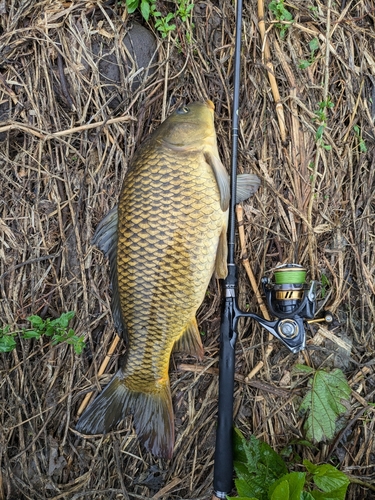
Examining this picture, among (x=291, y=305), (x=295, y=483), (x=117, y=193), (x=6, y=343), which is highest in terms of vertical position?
(x=117, y=193)

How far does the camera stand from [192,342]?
6.91 feet

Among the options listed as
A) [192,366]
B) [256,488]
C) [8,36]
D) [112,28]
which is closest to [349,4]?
[112,28]

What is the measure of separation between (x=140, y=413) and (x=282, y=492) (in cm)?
74

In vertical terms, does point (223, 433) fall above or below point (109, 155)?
below

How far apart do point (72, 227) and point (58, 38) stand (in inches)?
40.8

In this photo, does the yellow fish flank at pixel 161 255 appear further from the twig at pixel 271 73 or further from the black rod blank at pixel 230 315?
the twig at pixel 271 73

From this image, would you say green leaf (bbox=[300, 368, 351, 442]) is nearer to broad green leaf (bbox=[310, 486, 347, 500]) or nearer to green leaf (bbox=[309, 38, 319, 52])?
broad green leaf (bbox=[310, 486, 347, 500])

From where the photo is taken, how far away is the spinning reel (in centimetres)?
195

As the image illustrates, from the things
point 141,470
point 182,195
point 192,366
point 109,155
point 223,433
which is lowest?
point 141,470

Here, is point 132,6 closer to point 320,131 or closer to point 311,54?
point 311,54

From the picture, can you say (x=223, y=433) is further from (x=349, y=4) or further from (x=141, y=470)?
(x=349, y=4)

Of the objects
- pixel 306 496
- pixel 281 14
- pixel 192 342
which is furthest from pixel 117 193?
pixel 306 496

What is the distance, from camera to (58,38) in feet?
7.64

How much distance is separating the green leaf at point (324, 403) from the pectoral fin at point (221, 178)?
99cm
